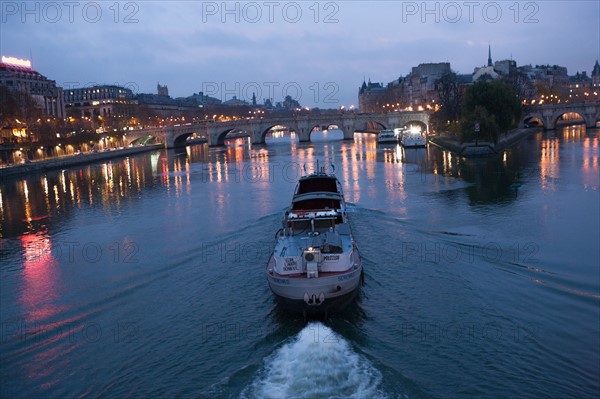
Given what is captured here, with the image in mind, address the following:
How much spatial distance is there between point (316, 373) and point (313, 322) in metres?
2.58

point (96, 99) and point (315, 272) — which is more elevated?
point (96, 99)

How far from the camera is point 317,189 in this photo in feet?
80.5

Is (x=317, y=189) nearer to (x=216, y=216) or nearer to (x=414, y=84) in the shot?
(x=216, y=216)

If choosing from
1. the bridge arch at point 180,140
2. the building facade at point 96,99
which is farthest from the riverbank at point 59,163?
the building facade at point 96,99

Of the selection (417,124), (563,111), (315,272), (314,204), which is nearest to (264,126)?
(417,124)

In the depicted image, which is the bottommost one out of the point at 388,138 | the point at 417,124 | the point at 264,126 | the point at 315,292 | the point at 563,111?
the point at 315,292

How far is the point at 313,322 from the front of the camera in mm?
13469

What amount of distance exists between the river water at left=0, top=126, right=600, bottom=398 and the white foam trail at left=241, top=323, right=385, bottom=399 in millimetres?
40

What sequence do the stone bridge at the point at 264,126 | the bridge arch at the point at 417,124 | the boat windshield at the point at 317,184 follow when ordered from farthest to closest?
1. the stone bridge at the point at 264,126
2. the bridge arch at the point at 417,124
3. the boat windshield at the point at 317,184

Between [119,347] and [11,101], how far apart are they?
66388 mm

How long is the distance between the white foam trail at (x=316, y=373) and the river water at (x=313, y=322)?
0.13ft

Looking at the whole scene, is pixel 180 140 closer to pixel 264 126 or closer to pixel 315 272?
pixel 264 126

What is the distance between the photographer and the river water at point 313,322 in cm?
1095

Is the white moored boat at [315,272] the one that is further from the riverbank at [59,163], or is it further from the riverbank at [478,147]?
the riverbank at [59,163]
